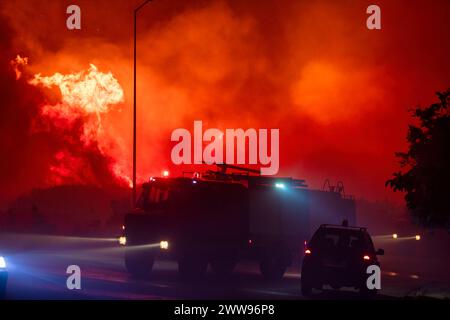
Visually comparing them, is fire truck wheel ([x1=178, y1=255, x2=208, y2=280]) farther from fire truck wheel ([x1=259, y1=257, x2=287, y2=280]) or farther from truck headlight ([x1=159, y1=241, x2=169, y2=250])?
fire truck wheel ([x1=259, y1=257, x2=287, y2=280])

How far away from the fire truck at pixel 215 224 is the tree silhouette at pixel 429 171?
6.15 m

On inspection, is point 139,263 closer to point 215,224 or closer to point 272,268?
point 215,224

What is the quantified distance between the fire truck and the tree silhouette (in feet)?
20.2

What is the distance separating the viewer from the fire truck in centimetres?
2827

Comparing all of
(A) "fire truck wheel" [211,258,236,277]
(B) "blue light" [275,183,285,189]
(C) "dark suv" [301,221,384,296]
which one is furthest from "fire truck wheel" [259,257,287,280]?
(C) "dark suv" [301,221,384,296]

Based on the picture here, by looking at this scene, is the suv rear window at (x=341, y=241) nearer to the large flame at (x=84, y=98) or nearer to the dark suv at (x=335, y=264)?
the dark suv at (x=335, y=264)

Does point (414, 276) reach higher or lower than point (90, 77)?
lower

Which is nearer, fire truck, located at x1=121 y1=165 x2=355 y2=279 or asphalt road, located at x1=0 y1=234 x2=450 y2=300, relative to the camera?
asphalt road, located at x1=0 y1=234 x2=450 y2=300
